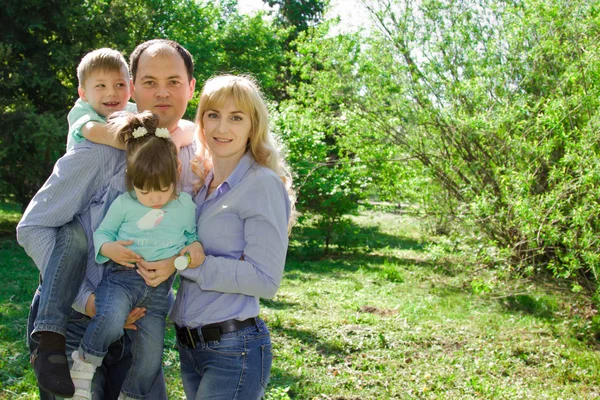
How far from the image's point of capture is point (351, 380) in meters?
5.98

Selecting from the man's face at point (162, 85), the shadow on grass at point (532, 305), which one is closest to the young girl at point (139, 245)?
the man's face at point (162, 85)

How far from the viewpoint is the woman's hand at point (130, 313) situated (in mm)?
2463

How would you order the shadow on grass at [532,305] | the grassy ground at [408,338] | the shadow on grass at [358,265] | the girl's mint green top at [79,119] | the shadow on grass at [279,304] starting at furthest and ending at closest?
the shadow on grass at [358,265], the shadow on grass at [532,305], the shadow on grass at [279,304], the grassy ground at [408,338], the girl's mint green top at [79,119]

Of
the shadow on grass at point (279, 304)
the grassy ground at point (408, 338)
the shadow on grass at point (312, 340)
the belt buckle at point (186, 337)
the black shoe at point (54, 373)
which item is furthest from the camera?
the shadow on grass at point (279, 304)

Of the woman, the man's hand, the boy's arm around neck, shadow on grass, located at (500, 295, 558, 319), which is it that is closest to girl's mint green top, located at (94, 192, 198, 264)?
the woman

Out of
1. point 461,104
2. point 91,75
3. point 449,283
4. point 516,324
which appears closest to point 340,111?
point 461,104

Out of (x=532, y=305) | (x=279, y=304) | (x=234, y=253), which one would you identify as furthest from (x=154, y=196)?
(x=532, y=305)

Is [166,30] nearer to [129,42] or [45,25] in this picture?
[129,42]

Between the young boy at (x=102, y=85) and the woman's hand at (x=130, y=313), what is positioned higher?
the young boy at (x=102, y=85)

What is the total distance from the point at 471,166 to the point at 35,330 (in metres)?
8.04

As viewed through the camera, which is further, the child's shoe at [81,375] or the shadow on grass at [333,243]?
the shadow on grass at [333,243]

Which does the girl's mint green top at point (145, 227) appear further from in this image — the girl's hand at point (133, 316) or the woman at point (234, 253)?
the girl's hand at point (133, 316)

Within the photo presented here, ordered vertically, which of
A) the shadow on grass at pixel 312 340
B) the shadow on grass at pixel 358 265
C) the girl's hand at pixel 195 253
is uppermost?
the girl's hand at pixel 195 253

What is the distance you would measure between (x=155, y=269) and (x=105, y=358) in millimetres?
481
